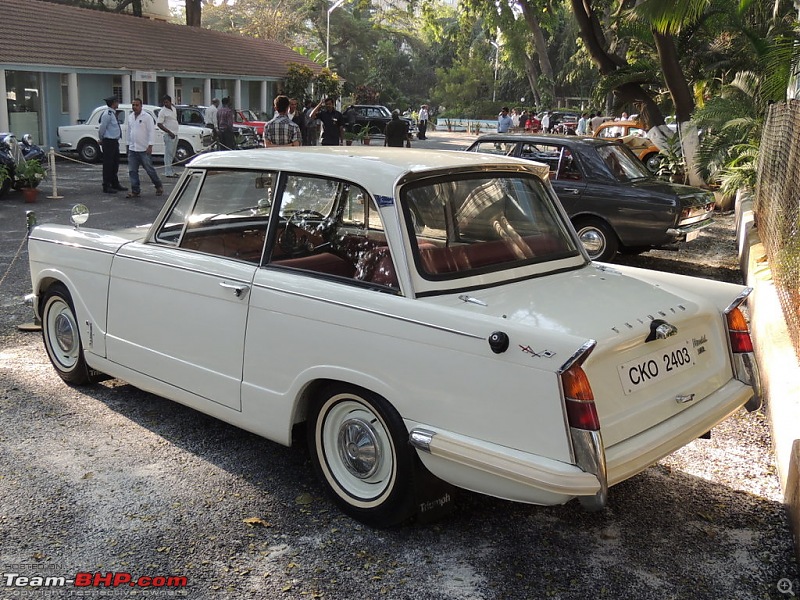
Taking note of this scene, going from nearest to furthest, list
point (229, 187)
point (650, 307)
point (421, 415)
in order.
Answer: point (421, 415), point (650, 307), point (229, 187)

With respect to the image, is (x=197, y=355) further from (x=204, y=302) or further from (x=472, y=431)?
(x=472, y=431)

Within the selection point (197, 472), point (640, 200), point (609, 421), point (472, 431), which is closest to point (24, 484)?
point (197, 472)

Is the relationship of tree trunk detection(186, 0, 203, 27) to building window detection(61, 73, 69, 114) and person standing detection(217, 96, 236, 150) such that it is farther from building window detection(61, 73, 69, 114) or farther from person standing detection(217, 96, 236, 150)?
person standing detection(217, 96, 236, 150)

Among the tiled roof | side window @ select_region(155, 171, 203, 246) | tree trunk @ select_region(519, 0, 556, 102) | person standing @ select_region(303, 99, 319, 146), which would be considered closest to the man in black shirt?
person standing @ select_region(303, 99, 319, 146)

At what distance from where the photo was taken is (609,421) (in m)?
3.33

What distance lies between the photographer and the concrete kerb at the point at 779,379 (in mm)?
3855

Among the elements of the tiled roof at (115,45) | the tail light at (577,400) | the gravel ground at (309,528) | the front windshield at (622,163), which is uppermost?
the tiled roof at (115,45)

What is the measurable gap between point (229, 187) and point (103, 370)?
4.72 ft

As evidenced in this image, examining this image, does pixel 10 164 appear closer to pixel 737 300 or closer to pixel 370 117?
pixel 737 300

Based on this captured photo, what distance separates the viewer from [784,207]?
6848mm

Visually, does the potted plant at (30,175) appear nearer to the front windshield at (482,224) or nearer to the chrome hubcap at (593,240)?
the chrome hubcap at (593,240)

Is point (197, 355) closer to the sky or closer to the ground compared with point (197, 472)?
closer to the sky

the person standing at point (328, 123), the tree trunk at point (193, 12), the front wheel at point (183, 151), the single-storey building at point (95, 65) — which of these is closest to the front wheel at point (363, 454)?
the person standing at point (328, 123)

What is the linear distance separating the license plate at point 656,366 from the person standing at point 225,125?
54.9 feet
